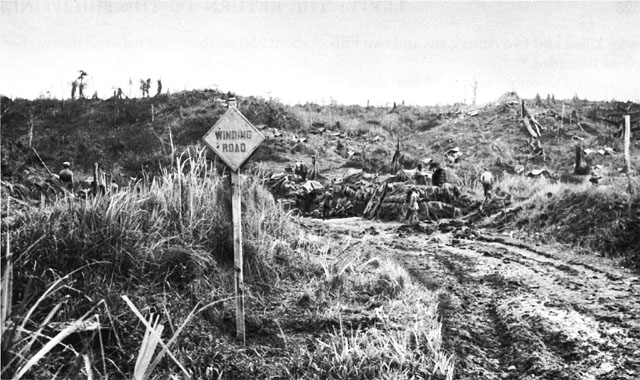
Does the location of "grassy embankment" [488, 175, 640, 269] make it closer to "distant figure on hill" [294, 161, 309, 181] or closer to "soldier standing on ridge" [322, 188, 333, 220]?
"soldier standing on ridge" [322, 188, 333, 220]

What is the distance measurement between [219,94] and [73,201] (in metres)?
32.9

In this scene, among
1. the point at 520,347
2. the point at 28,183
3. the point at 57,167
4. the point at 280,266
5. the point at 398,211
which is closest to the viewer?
the point at 520,347

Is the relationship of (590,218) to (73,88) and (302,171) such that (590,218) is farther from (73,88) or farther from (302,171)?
(73,88)

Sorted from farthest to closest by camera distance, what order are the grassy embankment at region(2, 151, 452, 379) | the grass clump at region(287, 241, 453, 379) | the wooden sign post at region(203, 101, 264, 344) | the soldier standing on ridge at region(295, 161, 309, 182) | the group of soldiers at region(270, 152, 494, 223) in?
the soldier standing on ridge at region(295, 161, 309, 182) < the group of soldiers at region(270, 152, 494, 223) < the wooden sign post at region(203, 101, 264, 344) < the grass clump at region(287, 241, 453, 379) < the grassy embankment at region(2, 151, 452, 379)

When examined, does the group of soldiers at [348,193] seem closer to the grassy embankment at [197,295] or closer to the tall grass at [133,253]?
the grassy embankment at [197,295]

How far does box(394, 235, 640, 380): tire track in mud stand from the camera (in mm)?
4207

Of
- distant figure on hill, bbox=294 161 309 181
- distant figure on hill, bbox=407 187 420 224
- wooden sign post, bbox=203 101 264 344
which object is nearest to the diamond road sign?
wooden sign post, bbox=203 101 264 344

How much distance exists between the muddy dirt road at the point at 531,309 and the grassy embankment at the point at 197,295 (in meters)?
0.41

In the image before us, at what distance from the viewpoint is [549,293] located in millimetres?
6188

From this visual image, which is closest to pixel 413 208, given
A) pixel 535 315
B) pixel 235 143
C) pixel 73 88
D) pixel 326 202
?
pixel 326 202

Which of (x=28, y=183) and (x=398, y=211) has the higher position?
(x=28, y=183)

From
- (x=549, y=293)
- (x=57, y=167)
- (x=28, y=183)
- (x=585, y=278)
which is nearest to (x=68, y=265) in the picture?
(x=549, y=293)

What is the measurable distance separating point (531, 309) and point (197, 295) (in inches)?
135

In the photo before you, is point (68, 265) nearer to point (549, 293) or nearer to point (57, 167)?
point (549, 293)
